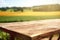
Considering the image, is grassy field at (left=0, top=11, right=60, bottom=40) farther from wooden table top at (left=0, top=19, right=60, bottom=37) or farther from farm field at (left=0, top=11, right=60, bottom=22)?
wooden table top at (left=0, top=19, right=60, bottom=37)

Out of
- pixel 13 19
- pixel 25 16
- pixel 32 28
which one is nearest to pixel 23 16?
pixel 25 16

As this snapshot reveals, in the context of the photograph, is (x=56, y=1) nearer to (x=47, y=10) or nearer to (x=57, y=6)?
(x=57, y=6)

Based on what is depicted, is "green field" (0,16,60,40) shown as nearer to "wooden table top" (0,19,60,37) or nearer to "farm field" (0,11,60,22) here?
"farm field" (0,11,60,22)

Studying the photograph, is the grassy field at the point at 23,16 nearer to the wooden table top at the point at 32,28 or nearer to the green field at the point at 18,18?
the green field at the point at 18,18

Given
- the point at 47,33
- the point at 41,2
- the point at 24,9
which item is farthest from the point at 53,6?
the point at 47,33

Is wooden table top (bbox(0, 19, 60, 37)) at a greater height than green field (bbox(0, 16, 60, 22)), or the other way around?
wooden table top (bbox(0, 19, 60, 37))

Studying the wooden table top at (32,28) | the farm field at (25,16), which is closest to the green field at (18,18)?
the farm field at (25,16)

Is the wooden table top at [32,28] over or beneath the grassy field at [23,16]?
over

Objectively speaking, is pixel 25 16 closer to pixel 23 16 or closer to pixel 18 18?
pixel 23 16

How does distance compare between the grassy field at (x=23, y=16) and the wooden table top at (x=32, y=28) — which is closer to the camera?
the wooden table top at (x=32, y=28)

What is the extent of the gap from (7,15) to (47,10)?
3.20 feet

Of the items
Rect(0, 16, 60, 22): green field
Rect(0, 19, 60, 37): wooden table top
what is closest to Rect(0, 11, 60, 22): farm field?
Rect(0, 16, 60, 22): green field

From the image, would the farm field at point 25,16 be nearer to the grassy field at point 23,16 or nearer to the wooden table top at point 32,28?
the grassy field at point 23,16

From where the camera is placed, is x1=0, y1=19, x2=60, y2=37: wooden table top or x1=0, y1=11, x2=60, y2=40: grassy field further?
x1=0, y1=11, x2=60, y2=40: grassy field
